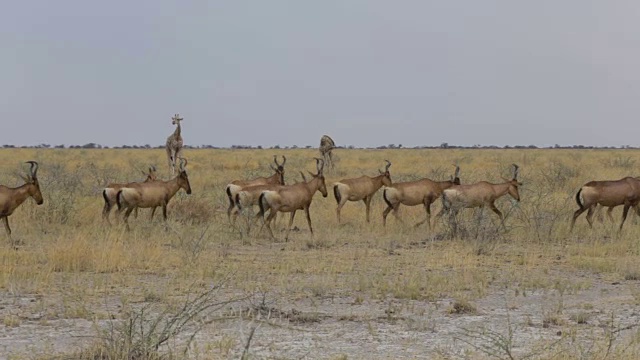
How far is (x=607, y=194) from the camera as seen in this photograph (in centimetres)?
1547

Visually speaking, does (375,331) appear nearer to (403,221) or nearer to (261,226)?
(261,226)

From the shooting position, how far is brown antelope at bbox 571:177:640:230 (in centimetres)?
1537

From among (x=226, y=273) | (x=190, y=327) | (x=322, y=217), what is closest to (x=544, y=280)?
(x=226, y=273)

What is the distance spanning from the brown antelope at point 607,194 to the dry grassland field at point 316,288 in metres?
0.61

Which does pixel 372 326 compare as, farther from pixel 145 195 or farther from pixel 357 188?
pixel 357 188

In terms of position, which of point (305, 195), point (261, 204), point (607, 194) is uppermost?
point (607, 194)

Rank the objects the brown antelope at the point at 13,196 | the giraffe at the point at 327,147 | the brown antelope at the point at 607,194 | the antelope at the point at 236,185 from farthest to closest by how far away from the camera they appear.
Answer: the giraffe at the point at 327,147 → the antelope at the point at 236,185 → the brown antelope at the point at 607,194 → the brown antelope at the point at 13,196

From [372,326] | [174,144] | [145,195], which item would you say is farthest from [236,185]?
[174,144]

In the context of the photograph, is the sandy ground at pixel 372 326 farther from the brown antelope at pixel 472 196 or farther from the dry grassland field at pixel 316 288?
the brown antelope at pixel 472 196

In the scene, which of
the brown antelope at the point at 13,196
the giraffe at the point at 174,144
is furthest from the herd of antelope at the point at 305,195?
the giraffe at the point at 174,144

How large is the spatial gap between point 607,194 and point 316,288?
339 inches

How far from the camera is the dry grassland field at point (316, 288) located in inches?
258

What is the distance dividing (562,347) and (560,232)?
8680 millimetres

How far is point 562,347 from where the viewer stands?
6.54 m
